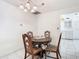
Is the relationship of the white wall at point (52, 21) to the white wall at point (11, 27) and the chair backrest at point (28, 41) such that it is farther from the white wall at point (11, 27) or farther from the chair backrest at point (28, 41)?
the chair backrest at point (28, 41)

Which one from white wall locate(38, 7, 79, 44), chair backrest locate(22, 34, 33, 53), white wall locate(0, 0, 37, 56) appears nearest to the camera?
chair backrest locate(22, 34, 33, 53)

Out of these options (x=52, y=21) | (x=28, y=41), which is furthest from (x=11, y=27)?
(x=52, y=21)

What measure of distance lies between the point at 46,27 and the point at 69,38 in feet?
5.14

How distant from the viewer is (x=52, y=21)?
17.1 ft

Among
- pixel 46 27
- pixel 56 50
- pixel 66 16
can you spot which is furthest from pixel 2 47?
pixel 66 16

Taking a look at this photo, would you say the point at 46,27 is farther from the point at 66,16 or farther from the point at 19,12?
the point at 19,12

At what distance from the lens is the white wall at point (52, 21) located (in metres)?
4.94

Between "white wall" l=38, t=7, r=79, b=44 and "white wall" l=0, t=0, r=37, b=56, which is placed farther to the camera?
"white wall" l=38, t=7, r=79, b=44

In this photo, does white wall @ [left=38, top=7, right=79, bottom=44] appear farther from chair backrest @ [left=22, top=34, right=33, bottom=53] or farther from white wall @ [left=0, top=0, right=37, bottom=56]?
chair backrest @ [left=22, top=34, right=33, bottom=53]

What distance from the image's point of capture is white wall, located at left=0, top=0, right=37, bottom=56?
3558mm

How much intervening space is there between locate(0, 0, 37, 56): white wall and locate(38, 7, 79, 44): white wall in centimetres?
110

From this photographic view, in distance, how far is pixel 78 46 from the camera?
4512 millimetres

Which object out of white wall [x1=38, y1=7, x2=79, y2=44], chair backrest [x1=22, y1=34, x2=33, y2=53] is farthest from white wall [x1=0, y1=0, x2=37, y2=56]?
chair backrest [x1=22, y1=34, x2=33, y2=53]

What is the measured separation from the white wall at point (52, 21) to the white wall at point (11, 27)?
1.10m
